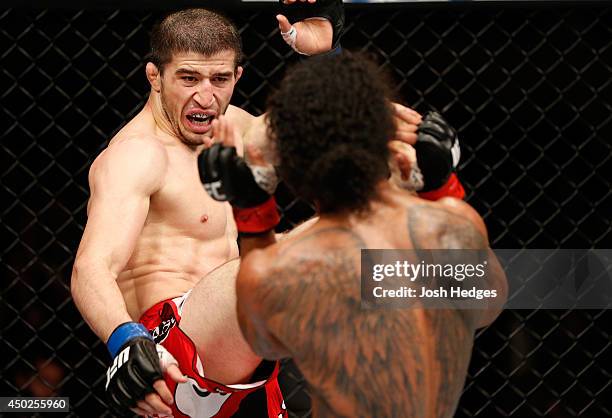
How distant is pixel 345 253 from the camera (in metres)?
1.28

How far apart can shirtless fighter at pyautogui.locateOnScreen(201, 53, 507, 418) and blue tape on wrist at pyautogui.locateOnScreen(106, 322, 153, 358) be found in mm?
377

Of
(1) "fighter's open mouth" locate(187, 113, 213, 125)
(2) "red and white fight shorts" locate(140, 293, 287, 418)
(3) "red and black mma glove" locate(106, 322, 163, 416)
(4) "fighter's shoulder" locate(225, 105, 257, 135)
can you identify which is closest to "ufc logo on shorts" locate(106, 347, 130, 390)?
(3) "red and black mma glove" locate(106, 322, 163, 416)

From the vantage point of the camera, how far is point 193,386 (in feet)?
6.05

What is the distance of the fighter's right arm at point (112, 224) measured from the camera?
5.77ft

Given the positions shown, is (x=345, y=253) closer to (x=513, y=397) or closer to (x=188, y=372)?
(x=188, y=372)

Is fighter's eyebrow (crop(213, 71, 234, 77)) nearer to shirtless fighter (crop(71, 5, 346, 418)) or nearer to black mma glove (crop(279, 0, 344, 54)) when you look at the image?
shirtless fighter (crop(71, 5, 346, 418))

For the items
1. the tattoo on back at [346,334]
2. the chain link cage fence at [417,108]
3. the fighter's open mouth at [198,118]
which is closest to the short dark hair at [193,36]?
the fighter's open mouth at [198,118]

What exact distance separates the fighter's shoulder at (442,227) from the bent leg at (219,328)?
493 millimetres

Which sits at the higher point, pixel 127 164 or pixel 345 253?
pixel 345 253

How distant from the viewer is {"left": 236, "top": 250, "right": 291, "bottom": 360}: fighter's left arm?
128 cm

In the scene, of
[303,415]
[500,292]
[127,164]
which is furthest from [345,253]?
[303,415]

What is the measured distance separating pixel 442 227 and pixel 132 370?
22.6 inches

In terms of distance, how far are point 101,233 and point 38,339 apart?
965 mm

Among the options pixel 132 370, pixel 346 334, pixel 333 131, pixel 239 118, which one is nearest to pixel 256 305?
pixel 346 334
